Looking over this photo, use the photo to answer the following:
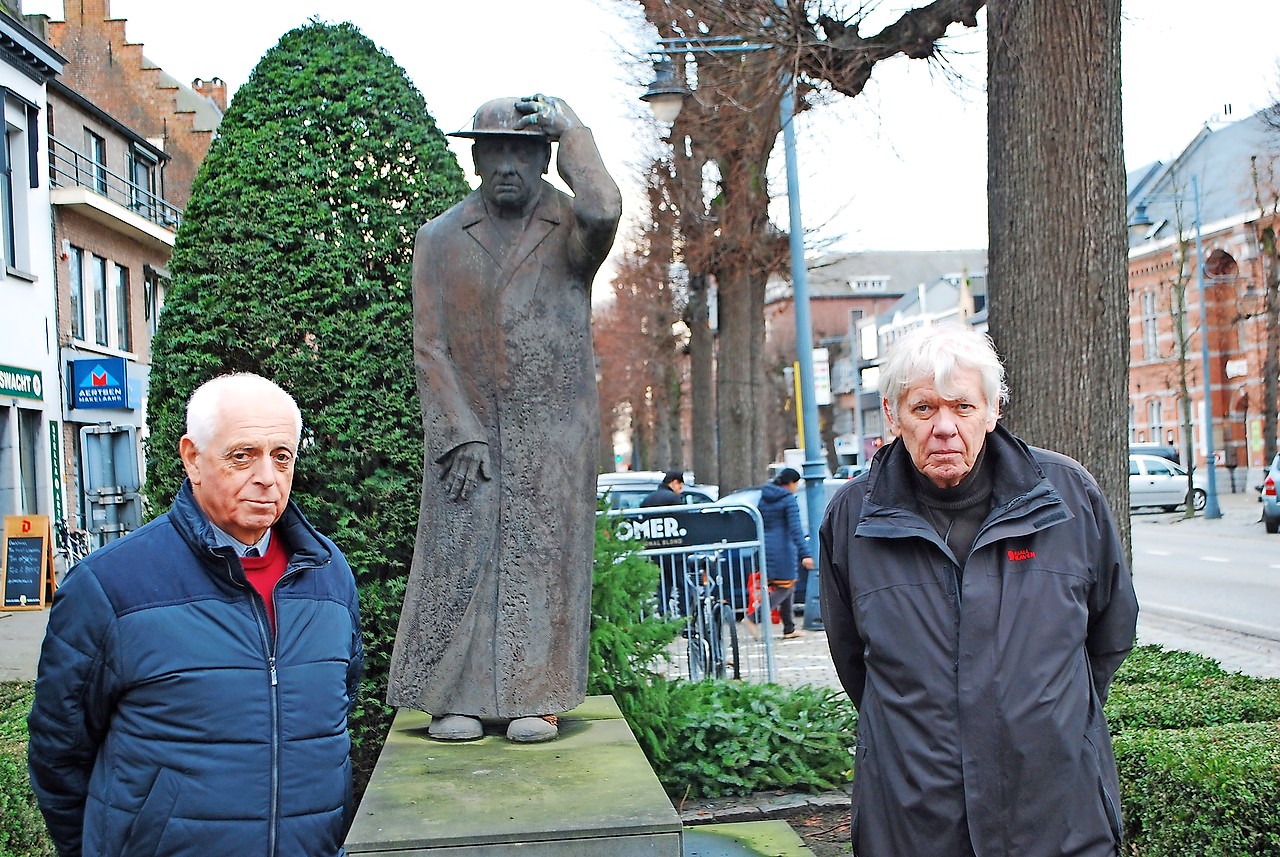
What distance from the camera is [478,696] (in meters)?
5.25

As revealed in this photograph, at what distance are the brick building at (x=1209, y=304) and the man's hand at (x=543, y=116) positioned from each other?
4627 centimetres

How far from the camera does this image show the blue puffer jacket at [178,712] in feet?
9.25

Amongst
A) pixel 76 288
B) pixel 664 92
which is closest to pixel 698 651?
pixel 664 92

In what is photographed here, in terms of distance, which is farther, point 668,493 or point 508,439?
point 668,493

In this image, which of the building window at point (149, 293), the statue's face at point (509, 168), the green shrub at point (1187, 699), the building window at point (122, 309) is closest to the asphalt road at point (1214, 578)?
the green shrub at point (1187, 699)

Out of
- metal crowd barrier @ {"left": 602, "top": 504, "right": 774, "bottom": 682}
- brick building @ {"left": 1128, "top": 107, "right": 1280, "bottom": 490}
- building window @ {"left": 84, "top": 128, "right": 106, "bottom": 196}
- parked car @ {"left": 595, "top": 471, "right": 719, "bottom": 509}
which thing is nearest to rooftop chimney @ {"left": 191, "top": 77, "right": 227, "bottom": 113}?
building window @ {"left": 84, "top": 128, "right": 106, "bottom": 196}

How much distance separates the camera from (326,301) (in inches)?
254

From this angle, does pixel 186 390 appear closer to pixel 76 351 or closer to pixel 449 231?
pixel 449 231

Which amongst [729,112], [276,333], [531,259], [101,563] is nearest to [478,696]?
[531,259]

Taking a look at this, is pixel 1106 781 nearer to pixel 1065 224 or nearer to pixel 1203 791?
pixel 1203 791

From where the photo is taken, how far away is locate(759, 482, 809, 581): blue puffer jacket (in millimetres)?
14055

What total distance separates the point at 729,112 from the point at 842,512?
49.0ft

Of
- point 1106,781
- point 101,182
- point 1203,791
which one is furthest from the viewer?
point 101,182

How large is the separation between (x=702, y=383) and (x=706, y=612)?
1614 centimetres
